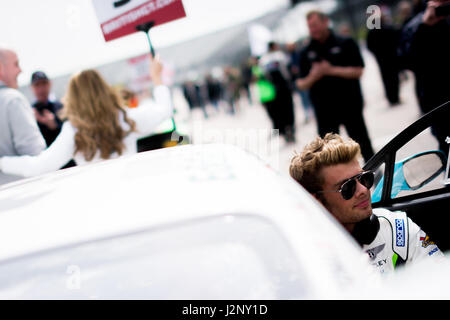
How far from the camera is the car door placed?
6.71ft

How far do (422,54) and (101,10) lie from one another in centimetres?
274

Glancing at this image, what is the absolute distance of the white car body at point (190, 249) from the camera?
3.05 feet

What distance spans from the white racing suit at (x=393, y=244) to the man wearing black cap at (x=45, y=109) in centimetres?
304

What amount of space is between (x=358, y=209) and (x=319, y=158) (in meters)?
0.26

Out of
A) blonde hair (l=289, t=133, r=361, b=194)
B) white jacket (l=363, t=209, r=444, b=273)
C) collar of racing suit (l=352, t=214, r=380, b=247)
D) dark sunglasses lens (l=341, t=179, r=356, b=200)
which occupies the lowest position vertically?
white jacket (l=363, t=209, r=444, b=273)

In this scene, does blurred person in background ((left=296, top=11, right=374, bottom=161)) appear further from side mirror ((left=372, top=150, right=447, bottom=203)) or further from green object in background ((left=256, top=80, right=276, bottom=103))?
green object in background ((left=256, top=80, right=276, bottom=103))

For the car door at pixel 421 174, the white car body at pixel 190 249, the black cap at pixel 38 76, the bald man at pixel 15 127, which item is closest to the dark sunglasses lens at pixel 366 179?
the car door at pixel 421 174

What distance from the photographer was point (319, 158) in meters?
1.73

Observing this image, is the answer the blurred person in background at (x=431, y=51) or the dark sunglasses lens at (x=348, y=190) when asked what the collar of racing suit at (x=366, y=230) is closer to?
the dark sunglasses lens at (x=348, y=190)

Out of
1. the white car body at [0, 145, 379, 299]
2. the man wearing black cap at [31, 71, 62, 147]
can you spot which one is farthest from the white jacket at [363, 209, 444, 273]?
the man wearing black cap at [31, 71, 62, 147]

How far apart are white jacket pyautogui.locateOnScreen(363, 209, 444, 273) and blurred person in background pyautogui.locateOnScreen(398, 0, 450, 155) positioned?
2382mm

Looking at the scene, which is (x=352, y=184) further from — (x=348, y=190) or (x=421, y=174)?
(x=421, y=174)

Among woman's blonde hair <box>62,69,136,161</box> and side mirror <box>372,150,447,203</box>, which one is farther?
woman's blonde hair <box>62,69,136,161</box>
